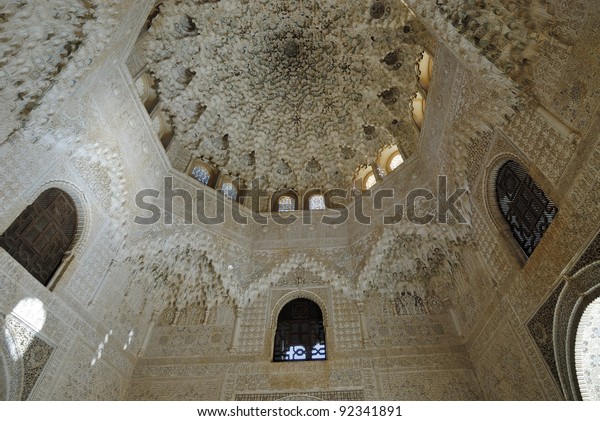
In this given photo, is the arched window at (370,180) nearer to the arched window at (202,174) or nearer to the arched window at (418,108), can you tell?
the arched window at (418,108)

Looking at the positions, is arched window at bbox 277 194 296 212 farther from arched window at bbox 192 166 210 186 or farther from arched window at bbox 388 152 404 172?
arched window at bbox 388 152 404 172

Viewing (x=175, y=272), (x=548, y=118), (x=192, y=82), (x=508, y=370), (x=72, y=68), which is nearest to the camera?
(x=548, y=118)

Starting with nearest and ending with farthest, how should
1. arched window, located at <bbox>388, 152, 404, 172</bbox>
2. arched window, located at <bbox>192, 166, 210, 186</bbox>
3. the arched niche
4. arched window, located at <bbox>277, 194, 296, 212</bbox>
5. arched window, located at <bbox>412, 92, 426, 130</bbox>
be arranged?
1. the arched niche
2. arched window, located at <bbox>412, 92, 426, 130</bbox>
3. arched window, located at <bbox>388, 152, 404, 172</bbox>
4. arched window, located at <bbox>192, 166, 210, 186</bbox>
5. arched window, located at <bbox>277, 194, 296, 212</bbox>

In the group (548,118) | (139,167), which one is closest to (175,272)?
(139,167)

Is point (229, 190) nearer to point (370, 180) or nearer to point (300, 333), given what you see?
point (370, 180)

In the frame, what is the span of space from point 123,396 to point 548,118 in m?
7.58

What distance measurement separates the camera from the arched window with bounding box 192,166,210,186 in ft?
27.2

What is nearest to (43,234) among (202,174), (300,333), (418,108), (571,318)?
(202,174)

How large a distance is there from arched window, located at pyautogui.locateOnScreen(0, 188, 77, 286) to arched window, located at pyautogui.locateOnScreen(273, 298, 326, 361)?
406 centimetres

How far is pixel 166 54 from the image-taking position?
7293 millimetres

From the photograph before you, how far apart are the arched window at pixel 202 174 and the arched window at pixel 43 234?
125 inches

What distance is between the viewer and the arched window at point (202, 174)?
8.28 meters

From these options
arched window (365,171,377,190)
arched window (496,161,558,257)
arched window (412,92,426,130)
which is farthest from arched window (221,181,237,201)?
arched window (496,161,558,257)

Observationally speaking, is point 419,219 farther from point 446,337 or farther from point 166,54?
point 166,54
